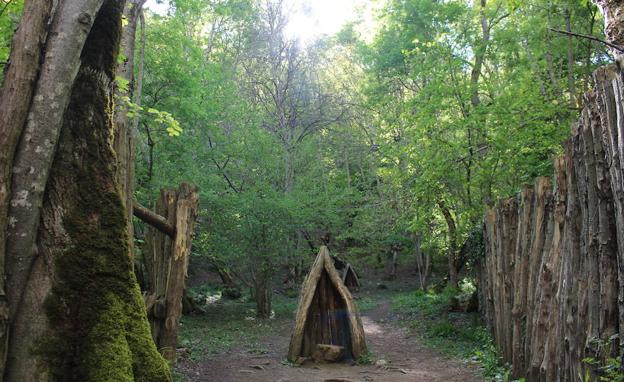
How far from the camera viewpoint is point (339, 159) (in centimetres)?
2570

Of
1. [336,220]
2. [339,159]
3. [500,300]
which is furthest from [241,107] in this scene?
[500,300]

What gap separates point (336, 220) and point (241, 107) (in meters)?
5.23

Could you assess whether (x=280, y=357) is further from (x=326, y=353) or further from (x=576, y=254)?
(x=576, y=254)

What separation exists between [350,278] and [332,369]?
17.3m

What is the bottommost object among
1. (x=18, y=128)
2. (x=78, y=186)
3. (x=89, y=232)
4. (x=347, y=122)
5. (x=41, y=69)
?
(x=89, y=232)

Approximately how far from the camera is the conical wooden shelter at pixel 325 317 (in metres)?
9.10

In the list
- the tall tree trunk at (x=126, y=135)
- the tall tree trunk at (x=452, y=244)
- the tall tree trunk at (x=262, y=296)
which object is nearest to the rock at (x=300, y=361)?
the tall tree trunk at (x=126, y=135)

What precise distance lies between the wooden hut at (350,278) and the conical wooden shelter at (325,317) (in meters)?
14.8

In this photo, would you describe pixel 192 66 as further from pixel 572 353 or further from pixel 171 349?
pixel 572 353

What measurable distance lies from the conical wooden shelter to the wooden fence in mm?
3199

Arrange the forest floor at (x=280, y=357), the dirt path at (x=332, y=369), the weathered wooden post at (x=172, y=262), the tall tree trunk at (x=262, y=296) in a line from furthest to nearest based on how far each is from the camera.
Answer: the tall tree trunk at (x=262, y=296) < the forest floor at (x=280, y=357) < the dirt path at (x=332, y=369) < the weathered wooden post at (x=172, y=262)

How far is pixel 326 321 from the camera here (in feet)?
31.8

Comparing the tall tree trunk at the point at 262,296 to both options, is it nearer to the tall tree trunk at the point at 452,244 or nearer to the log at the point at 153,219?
the tall tree trunk at the point at 452,244

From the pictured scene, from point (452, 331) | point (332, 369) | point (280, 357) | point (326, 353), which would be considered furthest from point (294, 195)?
point (332, 369)
